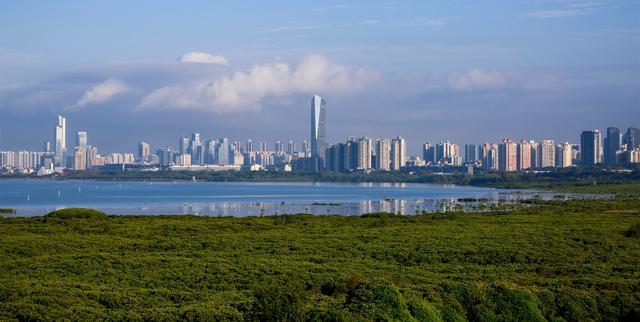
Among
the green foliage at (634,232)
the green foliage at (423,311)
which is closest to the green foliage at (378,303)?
the green foliage at (423,311)

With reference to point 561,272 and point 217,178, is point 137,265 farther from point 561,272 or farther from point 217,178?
point 217,178

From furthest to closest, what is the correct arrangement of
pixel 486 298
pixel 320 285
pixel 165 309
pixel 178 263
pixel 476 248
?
pixel 476 248 < pixel 178 263 < pixel 320 285 < pixel 486 298 < pixel 165 309

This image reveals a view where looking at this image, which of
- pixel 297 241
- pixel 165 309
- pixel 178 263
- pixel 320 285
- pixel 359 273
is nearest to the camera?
pixel 165 309

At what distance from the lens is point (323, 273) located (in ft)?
66.5

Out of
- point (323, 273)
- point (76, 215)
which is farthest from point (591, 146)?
point (323, 273)

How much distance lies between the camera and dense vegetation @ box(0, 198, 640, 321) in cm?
1466

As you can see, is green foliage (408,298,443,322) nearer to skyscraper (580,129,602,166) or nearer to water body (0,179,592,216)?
water body (0,179,592,216)

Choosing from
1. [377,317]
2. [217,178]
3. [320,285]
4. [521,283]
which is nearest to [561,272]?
[521,283]

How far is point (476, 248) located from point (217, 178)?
172452 millimetres

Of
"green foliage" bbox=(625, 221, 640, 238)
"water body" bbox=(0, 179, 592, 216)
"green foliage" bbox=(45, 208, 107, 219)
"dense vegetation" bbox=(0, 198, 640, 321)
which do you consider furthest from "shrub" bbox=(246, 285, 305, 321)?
"water body" bbox=(0, 179, 592, 216)

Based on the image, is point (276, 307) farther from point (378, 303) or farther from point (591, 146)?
point (591, 146)

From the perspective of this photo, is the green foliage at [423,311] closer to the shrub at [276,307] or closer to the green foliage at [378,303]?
the green foliage at [378,303]

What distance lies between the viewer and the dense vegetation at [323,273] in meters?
14.7

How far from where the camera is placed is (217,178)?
196 meters
